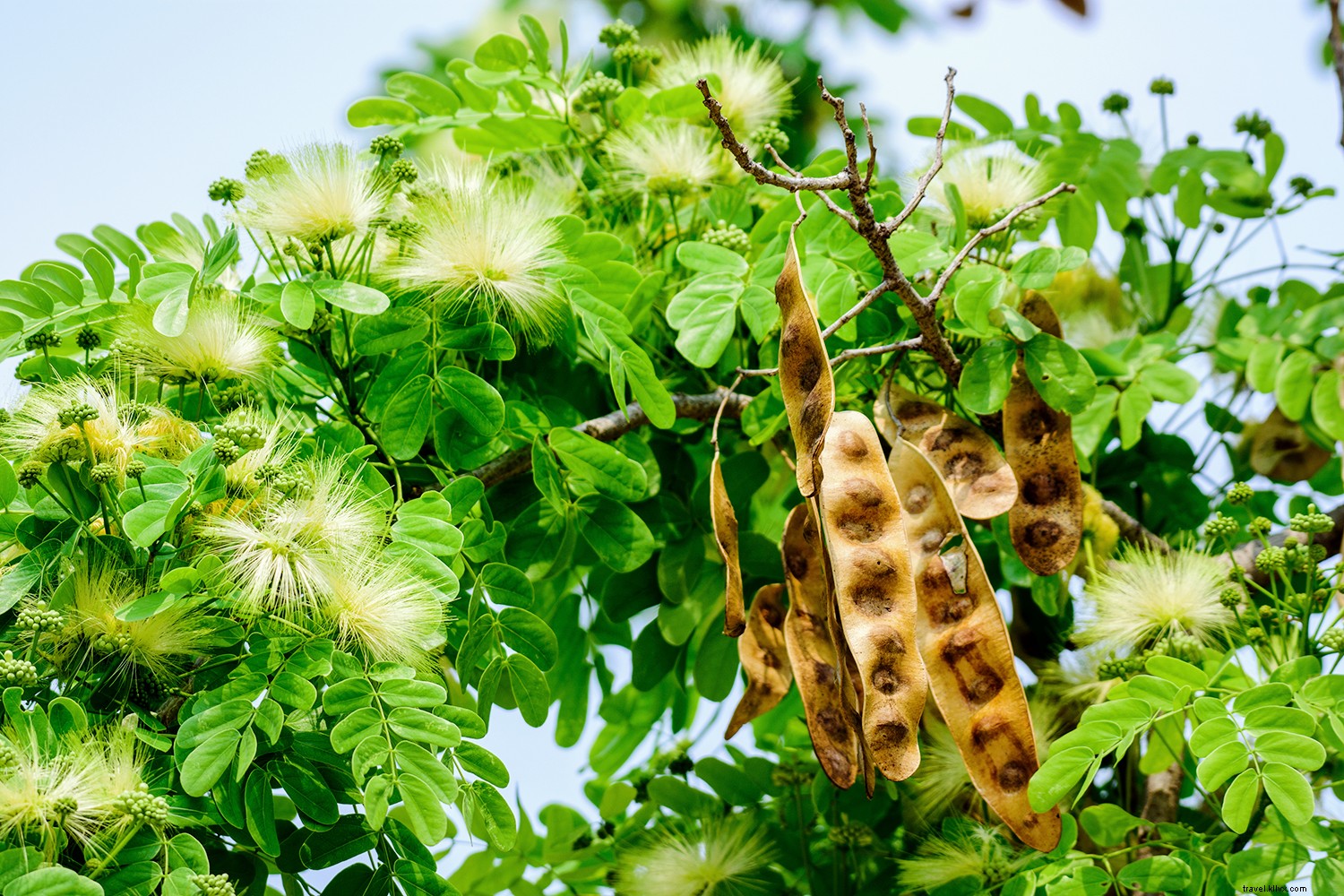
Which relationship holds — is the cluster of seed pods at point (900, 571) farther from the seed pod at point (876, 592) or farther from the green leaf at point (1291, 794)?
the green leaf at point (1291, 794)

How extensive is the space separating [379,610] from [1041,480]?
67 cm

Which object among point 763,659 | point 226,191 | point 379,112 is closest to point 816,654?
point 763,659

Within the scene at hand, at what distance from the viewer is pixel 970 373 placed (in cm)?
127

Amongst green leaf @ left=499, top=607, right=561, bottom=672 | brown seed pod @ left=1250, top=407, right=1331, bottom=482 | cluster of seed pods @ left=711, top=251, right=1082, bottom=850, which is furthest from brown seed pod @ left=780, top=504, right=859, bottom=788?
brown seed pod @ left=1250, top=407, right=1331, bottom=482

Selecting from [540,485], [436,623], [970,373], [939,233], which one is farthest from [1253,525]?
[436,623]

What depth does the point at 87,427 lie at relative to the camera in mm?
1065

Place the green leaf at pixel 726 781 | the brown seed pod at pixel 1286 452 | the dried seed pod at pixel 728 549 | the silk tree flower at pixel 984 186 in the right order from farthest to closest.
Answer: the brown seed pod at pixel 1286 452 < the green leaf at pixel 726 781 < the silk tree flower at pixel 984 186 < the dried seed pod at pixel 728 549

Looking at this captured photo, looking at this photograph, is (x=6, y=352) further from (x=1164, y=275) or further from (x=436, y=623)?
(x=1164, y=275)

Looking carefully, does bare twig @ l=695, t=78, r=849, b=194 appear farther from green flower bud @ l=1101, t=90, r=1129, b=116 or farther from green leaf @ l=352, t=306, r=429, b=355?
green flower bud @ l=1101, t=90, r=1129, b=116

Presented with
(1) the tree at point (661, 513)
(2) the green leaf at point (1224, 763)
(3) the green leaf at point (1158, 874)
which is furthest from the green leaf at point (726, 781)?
(2) the green leaf at point (1224, 763)

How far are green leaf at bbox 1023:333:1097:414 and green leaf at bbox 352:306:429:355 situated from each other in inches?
24.5

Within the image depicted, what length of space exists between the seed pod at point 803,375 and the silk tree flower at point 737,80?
574 mm

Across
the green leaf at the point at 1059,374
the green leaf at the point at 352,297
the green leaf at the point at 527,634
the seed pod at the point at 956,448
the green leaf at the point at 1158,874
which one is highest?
the green leaf at the point at 352,297

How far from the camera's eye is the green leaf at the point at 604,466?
1.29 meters
